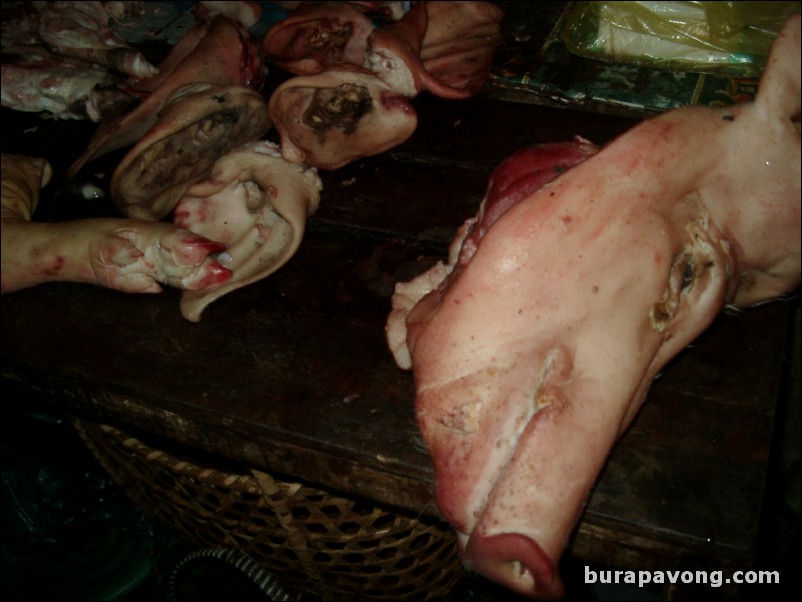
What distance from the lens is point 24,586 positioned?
2695 mm

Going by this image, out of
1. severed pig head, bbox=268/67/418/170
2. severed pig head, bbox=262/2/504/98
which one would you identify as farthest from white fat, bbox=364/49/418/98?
severed pig head, bbox=268/67/418/170

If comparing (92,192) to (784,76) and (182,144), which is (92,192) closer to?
(182,144)

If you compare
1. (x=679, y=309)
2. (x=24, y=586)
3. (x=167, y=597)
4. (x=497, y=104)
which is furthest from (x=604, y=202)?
(x=24, y=586)

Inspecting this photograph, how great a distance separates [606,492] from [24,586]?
2487 mm

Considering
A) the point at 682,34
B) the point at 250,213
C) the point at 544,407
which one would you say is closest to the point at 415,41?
the point at 250,213

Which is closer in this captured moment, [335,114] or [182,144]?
[182,144]

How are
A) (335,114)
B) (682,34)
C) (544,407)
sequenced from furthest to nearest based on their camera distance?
(682,34), (335,114), (544,407)

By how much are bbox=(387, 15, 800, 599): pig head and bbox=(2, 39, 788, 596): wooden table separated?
0.69 feet

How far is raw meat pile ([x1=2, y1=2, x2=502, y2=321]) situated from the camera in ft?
6.03

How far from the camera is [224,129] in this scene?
1.99m

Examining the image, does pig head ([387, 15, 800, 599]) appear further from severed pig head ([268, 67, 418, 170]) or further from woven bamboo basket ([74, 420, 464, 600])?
severed pig head ([268, 67, 418, 170])

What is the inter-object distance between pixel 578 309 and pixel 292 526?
1186mm

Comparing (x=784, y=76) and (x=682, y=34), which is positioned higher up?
(x=784, y=76)

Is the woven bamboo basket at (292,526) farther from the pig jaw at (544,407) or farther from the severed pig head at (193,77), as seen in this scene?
the severed pig head at (193,77)
